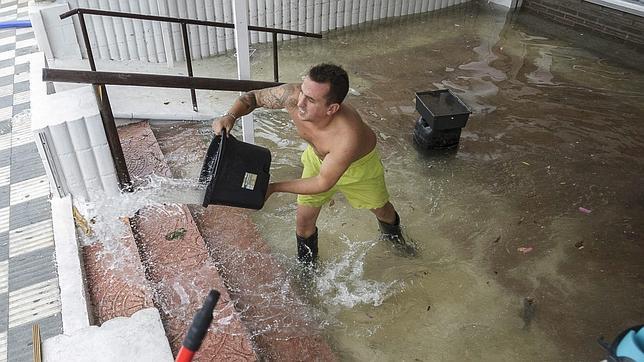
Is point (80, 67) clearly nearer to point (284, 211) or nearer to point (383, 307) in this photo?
point (284, 211)

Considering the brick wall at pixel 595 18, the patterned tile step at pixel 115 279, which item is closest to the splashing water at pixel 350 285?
the patterned tile step at pixel 115 279

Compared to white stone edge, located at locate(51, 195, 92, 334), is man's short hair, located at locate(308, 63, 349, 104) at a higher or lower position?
higher

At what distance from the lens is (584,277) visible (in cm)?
385

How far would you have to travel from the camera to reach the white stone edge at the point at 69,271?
2816 millimetres

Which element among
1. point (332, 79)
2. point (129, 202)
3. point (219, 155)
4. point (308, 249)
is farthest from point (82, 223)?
point (332, 79)

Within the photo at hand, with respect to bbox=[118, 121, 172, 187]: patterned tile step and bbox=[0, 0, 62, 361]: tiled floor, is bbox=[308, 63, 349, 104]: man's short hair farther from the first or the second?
bbox=[0, 0, 62, 361]: tiled floor

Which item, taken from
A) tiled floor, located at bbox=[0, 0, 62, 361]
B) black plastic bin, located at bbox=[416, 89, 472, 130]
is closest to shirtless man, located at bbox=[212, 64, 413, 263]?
black plastic bin, located at bbox=[416, 89, 472, 130]

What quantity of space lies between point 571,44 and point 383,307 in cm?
681

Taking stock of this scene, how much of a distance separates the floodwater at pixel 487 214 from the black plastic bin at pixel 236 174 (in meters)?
1.10

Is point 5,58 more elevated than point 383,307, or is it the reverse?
point 5,58

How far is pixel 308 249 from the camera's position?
3.71 metres

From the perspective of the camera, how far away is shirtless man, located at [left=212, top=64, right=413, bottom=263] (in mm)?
2787

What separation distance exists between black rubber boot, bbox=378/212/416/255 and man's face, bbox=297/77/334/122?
1.37 metres

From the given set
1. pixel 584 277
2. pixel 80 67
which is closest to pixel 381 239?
pixel 584 277
